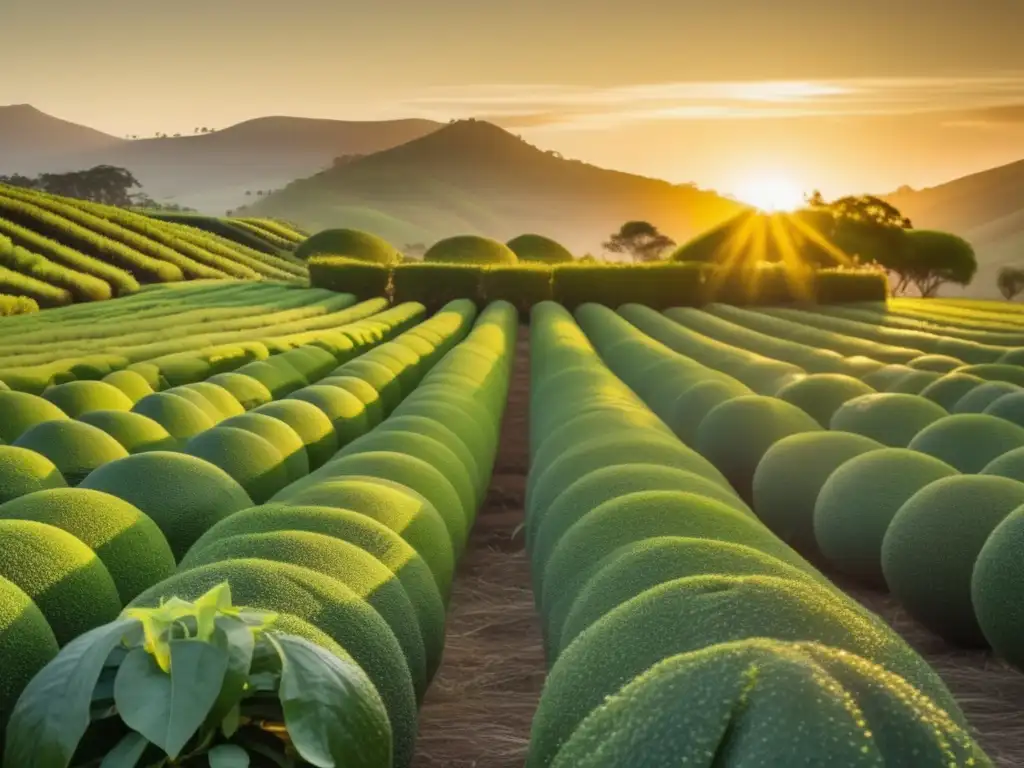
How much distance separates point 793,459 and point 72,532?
23.7ft

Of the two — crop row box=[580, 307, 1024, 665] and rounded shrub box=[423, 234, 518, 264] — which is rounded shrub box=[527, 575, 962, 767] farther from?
rounded shrub box=[423, 234, 518, 264]

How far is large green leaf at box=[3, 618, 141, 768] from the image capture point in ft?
12.0

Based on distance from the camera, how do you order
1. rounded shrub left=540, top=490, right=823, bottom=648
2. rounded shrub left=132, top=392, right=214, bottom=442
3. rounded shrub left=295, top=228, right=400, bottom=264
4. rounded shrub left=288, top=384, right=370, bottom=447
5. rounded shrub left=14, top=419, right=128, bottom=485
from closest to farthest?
rounded shrub left=540, top=490, right=823, bottom=648 < rounded shrub left=14, top=419, right=128, bottom=485 < rounded shrub left=132, top=392, right=214, bottom=442 < rounded shrub left=288, top=384, right=370, bottom=447 < rounded shrub left=295, top=228, right=400, bottom=264

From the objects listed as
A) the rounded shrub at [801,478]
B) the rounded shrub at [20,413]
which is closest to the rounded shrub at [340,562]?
the rounded shrub at [801,478]

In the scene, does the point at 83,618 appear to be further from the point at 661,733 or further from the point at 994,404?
the point at 994,404

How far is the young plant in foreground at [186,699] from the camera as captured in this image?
11.5ft

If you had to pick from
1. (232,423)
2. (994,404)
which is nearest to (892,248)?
(994,404)

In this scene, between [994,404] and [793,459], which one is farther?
[994,404]

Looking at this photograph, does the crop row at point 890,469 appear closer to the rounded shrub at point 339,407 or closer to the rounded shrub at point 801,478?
the rounded shrub at point 801,478

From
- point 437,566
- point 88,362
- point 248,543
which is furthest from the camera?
point 88,362

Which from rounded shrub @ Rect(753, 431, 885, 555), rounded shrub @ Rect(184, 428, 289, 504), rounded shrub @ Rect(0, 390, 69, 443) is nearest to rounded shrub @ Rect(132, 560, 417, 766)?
rounded shrub @ Rect(184, 428, 289, 504)

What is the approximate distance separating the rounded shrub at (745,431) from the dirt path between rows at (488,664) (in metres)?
2.49

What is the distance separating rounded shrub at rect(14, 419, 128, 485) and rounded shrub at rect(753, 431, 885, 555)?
641 cm

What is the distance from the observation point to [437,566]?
7.78 m
